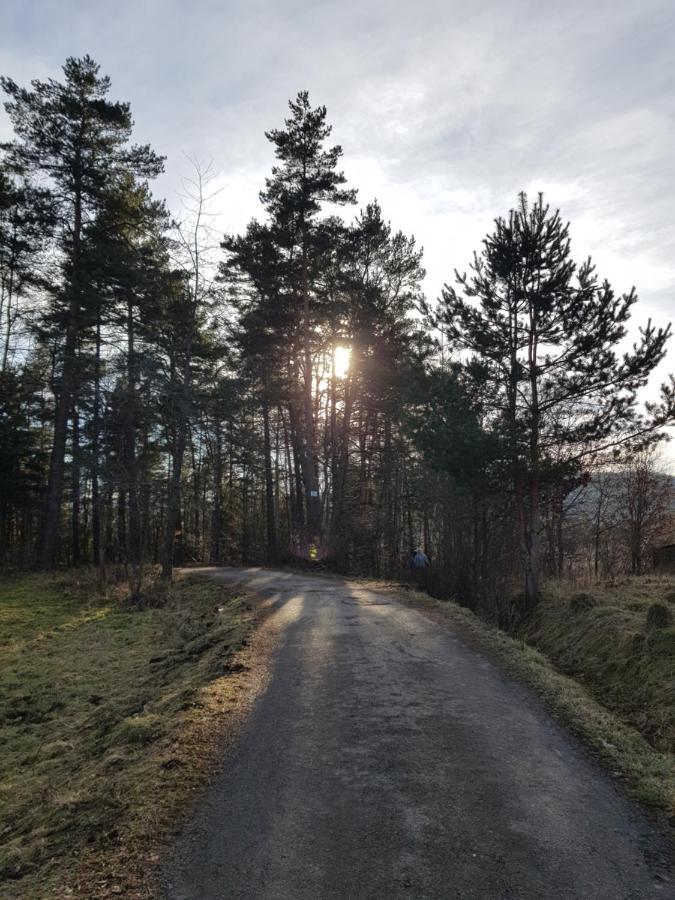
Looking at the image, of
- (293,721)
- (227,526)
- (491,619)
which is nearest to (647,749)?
(293,721)

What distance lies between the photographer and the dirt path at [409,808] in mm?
3242

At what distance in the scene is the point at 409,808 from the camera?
4.01 metres

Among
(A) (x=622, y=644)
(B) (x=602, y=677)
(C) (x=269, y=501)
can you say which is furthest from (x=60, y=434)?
(A) (x=622, y=644)

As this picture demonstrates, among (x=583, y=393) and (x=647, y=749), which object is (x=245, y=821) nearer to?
(x=647, y=749)

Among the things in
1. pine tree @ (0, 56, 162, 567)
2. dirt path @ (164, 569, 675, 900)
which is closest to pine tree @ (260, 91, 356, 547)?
pine tree @ (0, 56, 162, 567)

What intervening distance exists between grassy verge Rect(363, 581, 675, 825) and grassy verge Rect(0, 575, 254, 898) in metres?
3.79

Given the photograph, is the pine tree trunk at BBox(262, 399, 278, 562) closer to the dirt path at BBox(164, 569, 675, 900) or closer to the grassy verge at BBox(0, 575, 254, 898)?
the grassy verge at BBox(0, 575, 254, 898)

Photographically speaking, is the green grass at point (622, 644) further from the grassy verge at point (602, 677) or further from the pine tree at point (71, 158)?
the pine tree at point (71, 158)

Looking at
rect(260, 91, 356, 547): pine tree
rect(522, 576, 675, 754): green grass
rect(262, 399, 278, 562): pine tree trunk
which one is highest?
rect(260, 91, 356, 547): pine tree

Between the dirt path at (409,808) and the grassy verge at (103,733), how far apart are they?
0.41m

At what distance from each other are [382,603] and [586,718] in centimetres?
732

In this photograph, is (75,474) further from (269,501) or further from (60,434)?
(269,501)

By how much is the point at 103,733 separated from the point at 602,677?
8.19 metres

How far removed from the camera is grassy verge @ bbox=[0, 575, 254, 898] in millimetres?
3578
